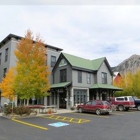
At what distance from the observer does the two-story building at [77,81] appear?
2811 centimetres

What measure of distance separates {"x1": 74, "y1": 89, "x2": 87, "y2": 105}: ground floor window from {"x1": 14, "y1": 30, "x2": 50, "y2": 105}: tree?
7.48m

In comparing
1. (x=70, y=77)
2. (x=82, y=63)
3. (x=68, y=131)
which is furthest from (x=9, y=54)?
(x=68, y=131)

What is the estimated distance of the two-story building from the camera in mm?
28109

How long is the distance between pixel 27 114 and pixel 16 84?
4.37 metres

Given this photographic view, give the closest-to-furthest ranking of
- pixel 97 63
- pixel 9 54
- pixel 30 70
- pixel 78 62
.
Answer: pixel 30 70 → pixel 9 54 → pixel 78 62 → pixel 97 63

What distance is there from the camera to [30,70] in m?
20.9

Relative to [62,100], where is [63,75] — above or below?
above

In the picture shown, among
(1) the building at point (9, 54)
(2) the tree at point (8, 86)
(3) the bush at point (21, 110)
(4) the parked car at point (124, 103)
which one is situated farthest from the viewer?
(1) the building at point (9, 54)

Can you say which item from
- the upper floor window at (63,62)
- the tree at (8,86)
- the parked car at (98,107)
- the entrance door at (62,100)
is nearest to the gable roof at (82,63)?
the upper floor window at (63,62)

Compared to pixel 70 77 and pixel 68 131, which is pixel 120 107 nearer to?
pixel 70 77

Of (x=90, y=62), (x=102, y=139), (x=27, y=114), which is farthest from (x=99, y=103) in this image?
(x=90, y=62)

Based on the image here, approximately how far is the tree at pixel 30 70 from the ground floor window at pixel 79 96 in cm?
748

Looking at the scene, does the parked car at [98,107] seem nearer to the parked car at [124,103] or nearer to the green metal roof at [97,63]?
the parked car at [124,103]

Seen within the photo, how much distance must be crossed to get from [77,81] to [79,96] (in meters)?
2.64
